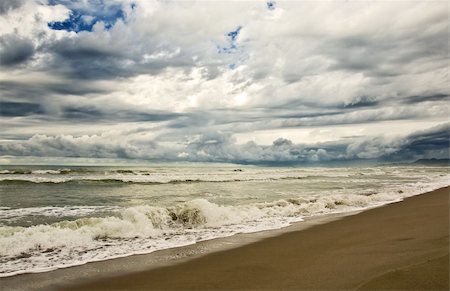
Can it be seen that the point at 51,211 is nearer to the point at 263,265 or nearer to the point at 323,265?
the point at 263,265

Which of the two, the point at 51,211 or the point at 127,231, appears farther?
Result: the point at 51,211

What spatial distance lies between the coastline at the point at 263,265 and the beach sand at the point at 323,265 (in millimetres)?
10

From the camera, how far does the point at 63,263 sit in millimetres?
7941

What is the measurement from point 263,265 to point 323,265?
1182 mm

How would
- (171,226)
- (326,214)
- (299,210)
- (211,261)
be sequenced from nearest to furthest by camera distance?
(211,261), (171,226), (326,214), (299,210)

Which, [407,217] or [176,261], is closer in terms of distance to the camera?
[176,261]

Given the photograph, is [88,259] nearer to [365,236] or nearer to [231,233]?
[231,233]

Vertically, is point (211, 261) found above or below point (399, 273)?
below

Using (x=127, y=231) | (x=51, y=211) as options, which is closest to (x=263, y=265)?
(x=127, y=231)

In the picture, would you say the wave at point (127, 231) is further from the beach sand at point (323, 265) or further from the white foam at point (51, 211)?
the beach sand at point (323, 265)

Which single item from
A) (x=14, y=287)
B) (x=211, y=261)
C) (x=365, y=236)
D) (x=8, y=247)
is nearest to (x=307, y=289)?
(x=211, y=261)

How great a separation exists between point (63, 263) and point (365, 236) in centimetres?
721

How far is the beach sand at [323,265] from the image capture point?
492cm

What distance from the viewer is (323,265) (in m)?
6.34
